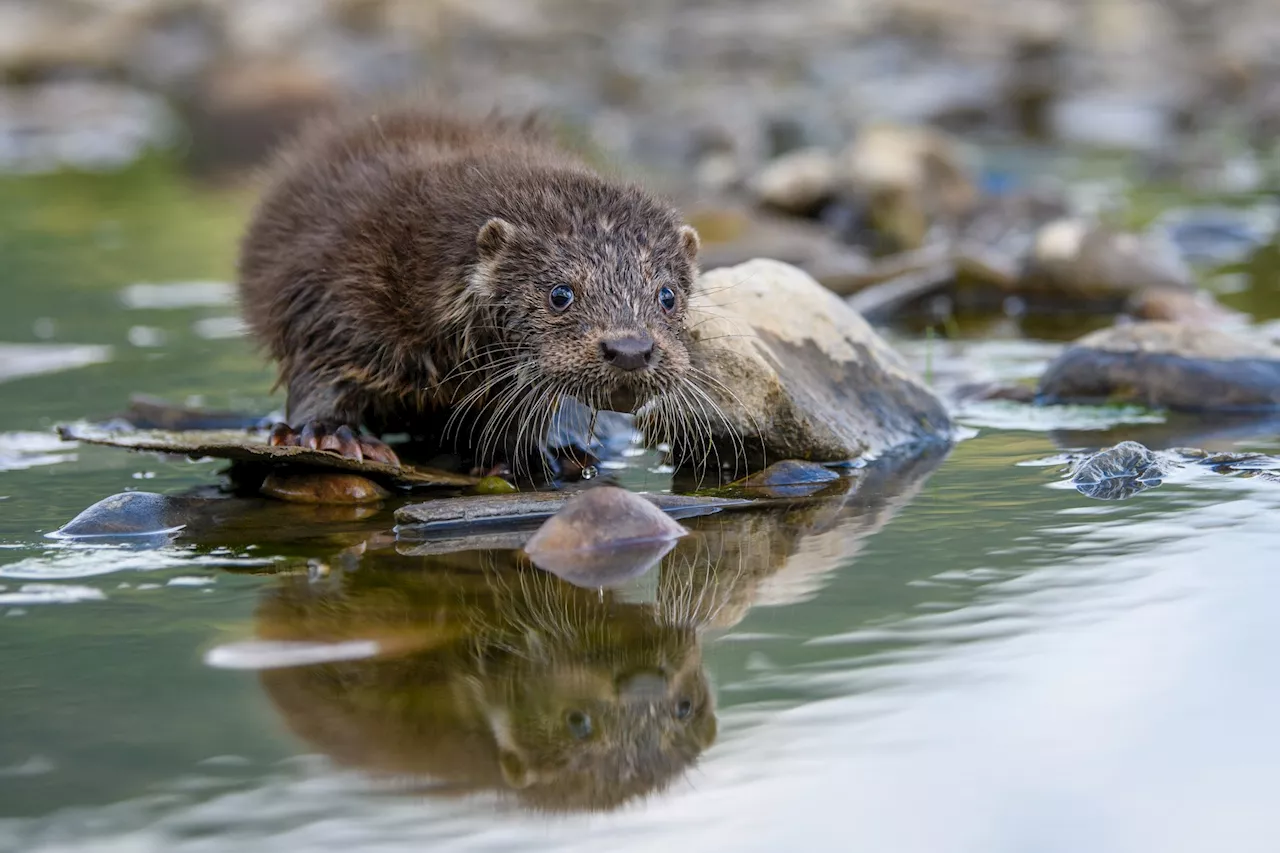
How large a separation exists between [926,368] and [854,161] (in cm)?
584

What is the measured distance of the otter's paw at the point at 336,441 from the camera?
573cm

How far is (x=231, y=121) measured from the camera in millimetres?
23797

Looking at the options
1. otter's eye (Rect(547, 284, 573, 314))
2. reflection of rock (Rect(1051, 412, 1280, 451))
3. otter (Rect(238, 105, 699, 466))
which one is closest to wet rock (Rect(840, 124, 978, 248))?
reflection of rock (Rect(1051, 412, 1280, 451))

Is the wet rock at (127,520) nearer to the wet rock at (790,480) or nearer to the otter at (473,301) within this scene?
the otter at (473,301)

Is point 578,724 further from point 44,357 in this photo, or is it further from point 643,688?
point 44,357

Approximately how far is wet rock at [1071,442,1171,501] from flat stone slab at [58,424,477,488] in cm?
212

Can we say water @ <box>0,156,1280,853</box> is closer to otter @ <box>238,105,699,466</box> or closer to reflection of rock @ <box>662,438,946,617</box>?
reflection of rock @ <box>662,438,946,617</box>

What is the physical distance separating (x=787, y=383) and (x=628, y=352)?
35.3 inches

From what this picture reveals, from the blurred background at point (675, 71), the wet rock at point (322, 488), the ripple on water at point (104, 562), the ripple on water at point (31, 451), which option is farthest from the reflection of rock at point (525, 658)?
the blurred background at point (675, 71)

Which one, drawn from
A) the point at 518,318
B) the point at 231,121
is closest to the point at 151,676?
the point at 518,318

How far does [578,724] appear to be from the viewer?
3529mm

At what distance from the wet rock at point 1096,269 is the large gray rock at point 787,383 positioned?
350 cm

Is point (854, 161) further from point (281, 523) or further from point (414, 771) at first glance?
point (414, 771)

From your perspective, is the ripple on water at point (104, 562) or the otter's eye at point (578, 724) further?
the ripple on water at point (104, 562)
